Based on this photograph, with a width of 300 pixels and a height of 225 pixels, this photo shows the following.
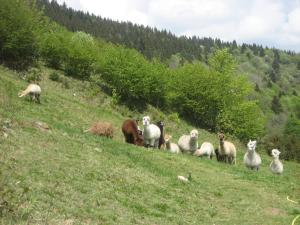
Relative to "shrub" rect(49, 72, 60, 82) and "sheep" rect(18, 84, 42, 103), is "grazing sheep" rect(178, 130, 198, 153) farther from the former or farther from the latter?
→ "shrub" rect(49, 72, 60, 82)

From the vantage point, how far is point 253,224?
47.7 ft

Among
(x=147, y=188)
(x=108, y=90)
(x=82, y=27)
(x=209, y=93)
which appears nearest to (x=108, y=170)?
(x=147, y=188)

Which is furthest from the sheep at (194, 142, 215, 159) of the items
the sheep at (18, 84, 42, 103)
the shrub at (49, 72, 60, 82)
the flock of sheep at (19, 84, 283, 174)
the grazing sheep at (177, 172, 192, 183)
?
the shrub at (49, 72, 60, 82)

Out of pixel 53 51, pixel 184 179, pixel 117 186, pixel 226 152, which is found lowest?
pixel 117 186

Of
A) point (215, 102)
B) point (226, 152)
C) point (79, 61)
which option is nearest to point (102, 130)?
point (226, 152)

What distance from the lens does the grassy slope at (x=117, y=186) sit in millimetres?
11490

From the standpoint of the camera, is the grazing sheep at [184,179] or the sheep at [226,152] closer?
the grazing sheep at [184,179]

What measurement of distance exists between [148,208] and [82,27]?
162262 mm

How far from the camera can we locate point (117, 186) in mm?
14930

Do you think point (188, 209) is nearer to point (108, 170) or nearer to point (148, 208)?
point (148, 208)

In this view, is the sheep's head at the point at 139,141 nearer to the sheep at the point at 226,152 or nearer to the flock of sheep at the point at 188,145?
the flock of sheep at the point at 188,145

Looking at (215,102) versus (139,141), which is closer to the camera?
(139,141)

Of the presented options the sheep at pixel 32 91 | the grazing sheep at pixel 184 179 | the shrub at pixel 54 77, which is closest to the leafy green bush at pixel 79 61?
the shrub at pixel 54 77

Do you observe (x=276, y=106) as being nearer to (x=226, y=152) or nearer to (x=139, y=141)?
(x=226, y=152)
